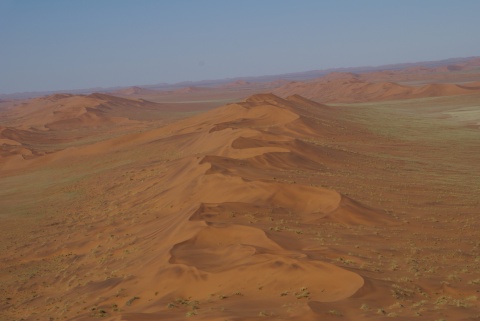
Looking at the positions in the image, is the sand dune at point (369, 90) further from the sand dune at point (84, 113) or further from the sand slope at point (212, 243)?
the sand slope at point (212, 243)

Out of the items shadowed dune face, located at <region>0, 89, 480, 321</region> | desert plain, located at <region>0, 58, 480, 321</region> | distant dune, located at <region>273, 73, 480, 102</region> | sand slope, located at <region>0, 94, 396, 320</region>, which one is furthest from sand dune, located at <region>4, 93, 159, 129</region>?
sand slope, located at <region>0, 94, 396, 320</region>

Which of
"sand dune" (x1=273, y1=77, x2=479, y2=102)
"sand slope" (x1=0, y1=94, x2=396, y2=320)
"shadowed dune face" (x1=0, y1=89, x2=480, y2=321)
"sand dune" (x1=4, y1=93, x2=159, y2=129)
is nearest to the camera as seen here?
"shadowed dune face" (x1=0, y1=89, x2=480, y2=321)

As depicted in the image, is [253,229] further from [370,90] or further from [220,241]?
[370,90]

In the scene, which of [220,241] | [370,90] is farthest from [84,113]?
[220,241]

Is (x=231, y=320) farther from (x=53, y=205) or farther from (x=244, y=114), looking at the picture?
(x=244, y=114)

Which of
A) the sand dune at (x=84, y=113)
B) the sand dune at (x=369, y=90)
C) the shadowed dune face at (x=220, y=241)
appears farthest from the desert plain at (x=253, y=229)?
the sand dune at (x=369, y=90)

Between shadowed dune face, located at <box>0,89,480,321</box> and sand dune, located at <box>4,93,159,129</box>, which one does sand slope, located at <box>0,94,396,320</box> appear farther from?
sand dune, located at <box>4,93,159,129</box>
